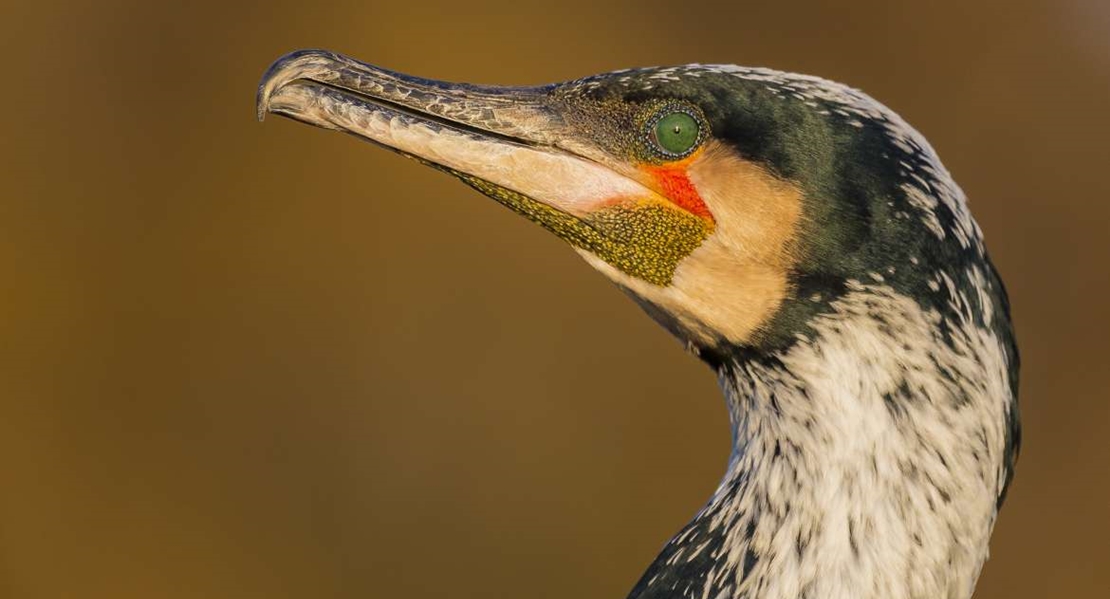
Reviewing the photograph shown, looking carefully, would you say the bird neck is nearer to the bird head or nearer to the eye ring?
the bird head

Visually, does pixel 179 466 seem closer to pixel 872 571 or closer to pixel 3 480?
pixel 3 480

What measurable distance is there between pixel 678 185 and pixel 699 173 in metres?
0.05

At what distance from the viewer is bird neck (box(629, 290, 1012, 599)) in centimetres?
192

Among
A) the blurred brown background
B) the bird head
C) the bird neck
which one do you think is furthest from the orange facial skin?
the blurred brown background

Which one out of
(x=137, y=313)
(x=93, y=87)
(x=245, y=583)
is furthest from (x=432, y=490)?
(x=93, y=87)

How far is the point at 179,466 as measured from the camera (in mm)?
7418

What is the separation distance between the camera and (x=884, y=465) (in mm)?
1929

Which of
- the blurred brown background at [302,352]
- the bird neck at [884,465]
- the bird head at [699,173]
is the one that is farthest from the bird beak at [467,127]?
the blurred brown background at [302,352]

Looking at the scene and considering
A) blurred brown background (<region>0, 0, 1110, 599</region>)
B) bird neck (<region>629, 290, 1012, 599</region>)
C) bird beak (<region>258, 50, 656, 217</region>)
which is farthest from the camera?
blurred brown background (<region>0, 0, 1110, 599</region>)

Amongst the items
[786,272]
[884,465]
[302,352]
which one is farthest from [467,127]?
[302,352]

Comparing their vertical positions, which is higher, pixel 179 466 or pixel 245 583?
pixel 179 466

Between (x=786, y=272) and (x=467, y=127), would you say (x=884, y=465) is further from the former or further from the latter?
(x=467, y=127)

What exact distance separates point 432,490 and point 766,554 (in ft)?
19.0

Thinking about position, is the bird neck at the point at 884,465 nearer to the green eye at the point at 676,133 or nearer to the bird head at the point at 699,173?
the bird head at the point at 699,173
